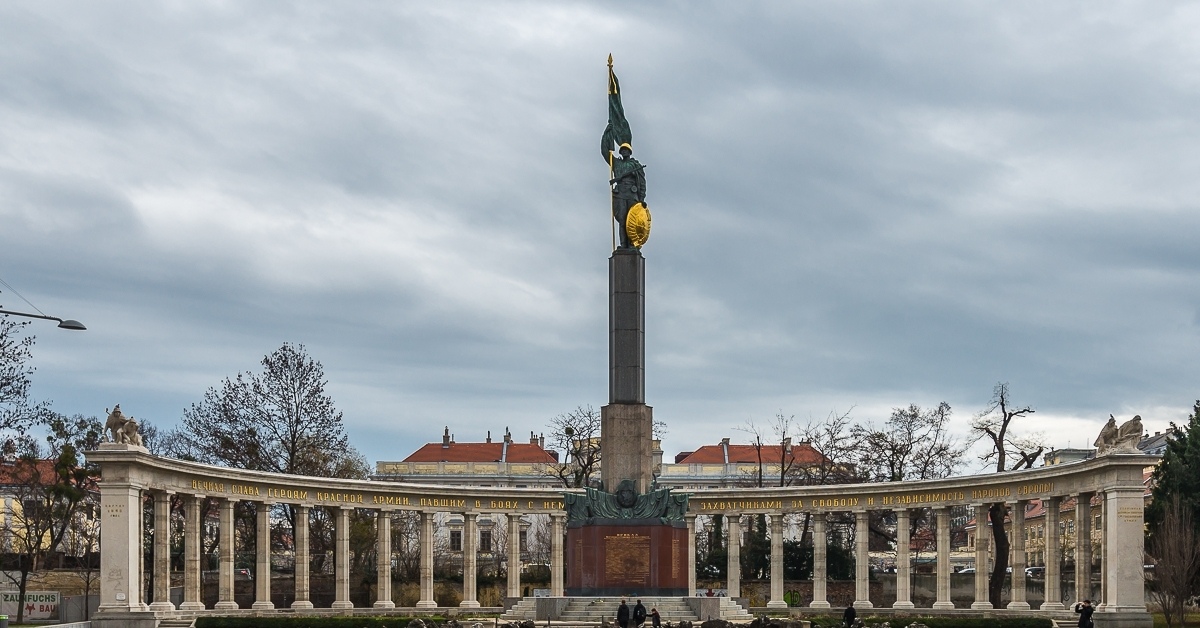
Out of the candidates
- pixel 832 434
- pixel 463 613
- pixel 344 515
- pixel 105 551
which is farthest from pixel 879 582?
pixel 105 551

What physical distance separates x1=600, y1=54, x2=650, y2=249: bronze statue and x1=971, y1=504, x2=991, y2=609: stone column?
1980 cm

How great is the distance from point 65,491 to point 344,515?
11.8m

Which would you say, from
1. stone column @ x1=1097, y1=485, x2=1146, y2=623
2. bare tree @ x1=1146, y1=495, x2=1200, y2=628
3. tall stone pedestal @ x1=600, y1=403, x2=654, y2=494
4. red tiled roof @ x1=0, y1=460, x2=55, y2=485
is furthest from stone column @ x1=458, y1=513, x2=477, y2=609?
bare tree @ x1=1146, y1=495, x2=1200, y2=628

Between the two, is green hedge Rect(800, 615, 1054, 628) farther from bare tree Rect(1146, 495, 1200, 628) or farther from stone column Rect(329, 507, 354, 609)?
stone column Rect(329, 507, 354, 609)

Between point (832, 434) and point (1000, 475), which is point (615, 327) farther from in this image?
point (832, 434)

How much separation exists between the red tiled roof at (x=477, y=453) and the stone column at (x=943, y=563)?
64.1 metres

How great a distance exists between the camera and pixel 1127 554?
49688 mm

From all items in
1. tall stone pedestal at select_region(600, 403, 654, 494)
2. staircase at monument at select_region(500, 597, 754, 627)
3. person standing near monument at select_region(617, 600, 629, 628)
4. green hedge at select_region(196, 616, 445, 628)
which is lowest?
green hedge at select_region(196, 616, 445, 628)

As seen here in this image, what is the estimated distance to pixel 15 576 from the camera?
6944cm

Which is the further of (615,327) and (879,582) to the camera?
(879,582)

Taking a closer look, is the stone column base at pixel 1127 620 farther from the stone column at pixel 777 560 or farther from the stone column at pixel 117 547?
the stone column at pixel 117 547

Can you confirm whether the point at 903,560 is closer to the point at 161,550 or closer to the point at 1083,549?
the point at 1083,549

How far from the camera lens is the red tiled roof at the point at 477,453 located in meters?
126

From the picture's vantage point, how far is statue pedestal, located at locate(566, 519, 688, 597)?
162 feet
